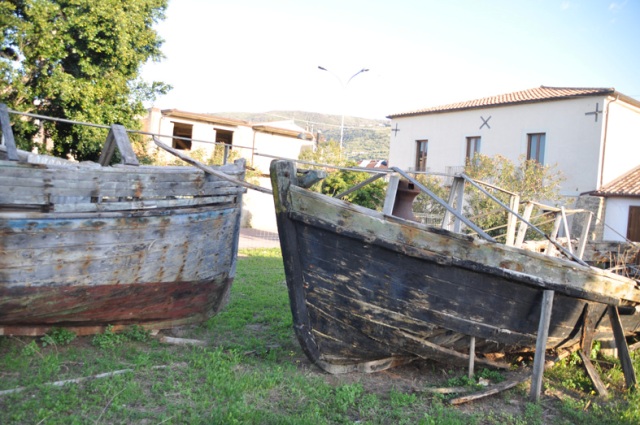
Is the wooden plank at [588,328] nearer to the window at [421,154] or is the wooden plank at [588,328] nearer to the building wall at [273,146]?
the window at [421,154]

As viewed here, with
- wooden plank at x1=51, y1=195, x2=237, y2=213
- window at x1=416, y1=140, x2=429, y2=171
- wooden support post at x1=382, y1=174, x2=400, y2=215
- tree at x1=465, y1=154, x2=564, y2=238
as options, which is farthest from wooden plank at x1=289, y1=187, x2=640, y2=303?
window at x1=416, y1=140, x2=429, y2=171

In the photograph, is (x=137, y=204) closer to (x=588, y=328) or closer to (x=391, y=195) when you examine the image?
(x=391, y=195)

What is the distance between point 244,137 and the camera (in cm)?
2502

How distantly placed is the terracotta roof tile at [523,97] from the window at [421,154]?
1464mm

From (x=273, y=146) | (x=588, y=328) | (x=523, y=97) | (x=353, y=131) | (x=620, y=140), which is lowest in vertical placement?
(x=588, y=328)


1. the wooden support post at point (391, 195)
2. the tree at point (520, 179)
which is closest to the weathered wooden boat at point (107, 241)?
the wooden support post at point (391, 195)

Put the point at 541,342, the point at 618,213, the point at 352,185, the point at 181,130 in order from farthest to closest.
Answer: the point at 181,130, the point at 352,185, the point at 618,213, the point at 541,342

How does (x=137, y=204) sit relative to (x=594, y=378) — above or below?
above

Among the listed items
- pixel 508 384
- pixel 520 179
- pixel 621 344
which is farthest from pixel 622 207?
pixel 508 384

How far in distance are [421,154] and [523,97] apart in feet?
18.4

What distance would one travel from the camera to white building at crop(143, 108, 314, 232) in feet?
76.5

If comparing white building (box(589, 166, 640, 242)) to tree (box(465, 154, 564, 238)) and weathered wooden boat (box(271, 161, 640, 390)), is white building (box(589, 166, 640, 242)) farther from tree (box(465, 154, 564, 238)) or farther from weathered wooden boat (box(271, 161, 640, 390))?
weathered wooden boat (box(271, 161, 640, 390))

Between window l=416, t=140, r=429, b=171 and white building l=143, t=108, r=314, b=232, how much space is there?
5.74 metres

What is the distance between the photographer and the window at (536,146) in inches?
790
